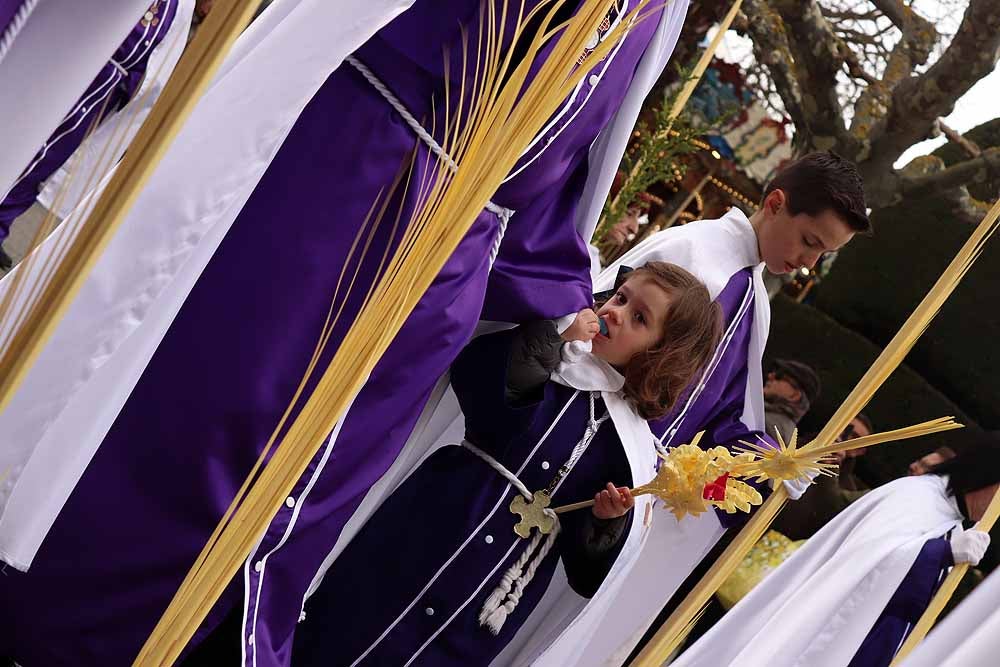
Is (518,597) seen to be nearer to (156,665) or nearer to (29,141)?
(156,665)

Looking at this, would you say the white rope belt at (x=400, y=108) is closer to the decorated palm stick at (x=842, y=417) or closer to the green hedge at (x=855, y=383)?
the decorated palm stick at (x=842, y=417)

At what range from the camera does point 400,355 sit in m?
1.45

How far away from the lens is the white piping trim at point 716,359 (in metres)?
2.28

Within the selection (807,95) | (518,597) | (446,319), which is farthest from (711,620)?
(446,319)

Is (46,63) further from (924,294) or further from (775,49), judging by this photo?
(924,294)

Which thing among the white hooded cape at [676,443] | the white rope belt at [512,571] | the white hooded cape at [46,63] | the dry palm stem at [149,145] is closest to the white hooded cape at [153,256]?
the white hooded cape at [46,63]

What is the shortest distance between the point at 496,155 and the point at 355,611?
1.04 meters

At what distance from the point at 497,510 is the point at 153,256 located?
34.2 inches

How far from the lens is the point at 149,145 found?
0.75 m

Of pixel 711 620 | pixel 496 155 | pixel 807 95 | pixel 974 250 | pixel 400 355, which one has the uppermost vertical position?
pixel 807 95

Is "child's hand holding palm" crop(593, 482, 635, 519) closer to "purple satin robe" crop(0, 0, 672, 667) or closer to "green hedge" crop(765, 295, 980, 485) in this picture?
"purple satin robe" crop(0, 0, 672, 667)

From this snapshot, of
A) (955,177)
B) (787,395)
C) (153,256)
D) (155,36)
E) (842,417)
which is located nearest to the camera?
(153,256)

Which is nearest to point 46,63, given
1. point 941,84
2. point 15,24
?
point 15,24

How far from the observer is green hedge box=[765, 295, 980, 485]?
496cm
